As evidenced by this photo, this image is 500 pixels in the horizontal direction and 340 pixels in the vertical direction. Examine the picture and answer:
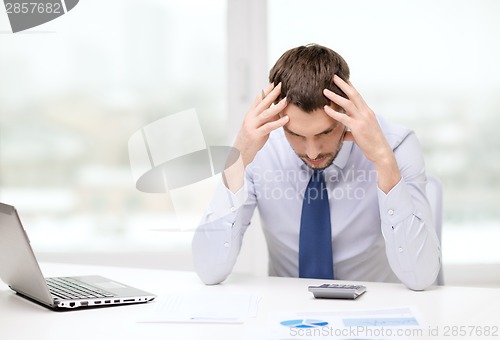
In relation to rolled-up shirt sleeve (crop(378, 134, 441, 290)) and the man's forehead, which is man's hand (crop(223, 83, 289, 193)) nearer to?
the man's forehead

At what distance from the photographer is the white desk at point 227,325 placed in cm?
127

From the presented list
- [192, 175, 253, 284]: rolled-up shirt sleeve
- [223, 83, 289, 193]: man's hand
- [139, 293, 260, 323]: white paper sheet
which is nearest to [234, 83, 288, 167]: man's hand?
[223, 83, 289, 193]: man's hand

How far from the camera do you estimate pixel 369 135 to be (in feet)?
5.72

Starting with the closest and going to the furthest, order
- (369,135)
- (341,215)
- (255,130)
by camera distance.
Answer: (369,135) < (255,130) < (341,215)

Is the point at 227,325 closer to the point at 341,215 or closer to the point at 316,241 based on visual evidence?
the point at 316,241

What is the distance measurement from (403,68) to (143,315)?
2052mm

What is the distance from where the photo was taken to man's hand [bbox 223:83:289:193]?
72.1 inches

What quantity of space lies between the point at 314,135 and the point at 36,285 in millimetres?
762

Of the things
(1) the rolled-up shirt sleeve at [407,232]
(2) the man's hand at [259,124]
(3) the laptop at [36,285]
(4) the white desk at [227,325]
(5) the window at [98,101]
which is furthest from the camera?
(5) the window at [98,101]

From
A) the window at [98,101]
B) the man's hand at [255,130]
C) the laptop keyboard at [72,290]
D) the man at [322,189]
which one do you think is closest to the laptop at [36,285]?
the laptop keyboard at [72,290]

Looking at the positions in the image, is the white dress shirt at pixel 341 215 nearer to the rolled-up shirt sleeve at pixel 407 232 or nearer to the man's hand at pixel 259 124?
the rolled-up shirt sleeve at pixel 407 232

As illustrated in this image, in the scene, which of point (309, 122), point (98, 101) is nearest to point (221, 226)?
point (309, 122)

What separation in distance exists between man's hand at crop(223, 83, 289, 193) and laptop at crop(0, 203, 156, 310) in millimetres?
439

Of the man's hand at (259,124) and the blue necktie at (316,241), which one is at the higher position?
the man's hand at (259,124)
